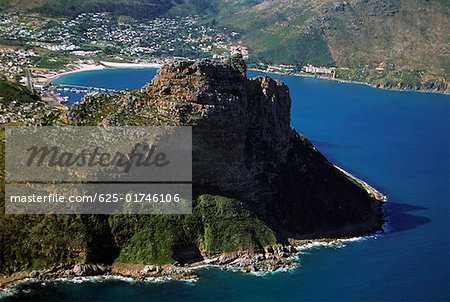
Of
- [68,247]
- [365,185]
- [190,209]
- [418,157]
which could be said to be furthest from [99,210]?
[418,157]

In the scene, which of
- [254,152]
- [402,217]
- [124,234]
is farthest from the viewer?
[402,217]

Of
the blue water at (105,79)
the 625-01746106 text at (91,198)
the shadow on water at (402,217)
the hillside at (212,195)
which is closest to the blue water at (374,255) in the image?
the shadow on water at (402,217)

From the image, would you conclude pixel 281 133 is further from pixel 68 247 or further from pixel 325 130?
pixel 325 130

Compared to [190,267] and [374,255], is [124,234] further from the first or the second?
[374,255]

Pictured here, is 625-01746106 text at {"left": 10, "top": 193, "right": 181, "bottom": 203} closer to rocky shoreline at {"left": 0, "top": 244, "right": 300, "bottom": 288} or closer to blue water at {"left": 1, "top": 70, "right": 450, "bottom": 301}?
rocky shoreline at {"left": 0, "top": 244, "right": 300, "bottom": 288}

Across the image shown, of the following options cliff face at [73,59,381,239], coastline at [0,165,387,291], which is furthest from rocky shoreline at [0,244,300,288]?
cliff face at [73,59,381,239]

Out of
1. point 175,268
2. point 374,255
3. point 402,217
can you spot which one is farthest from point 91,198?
point 402,217
